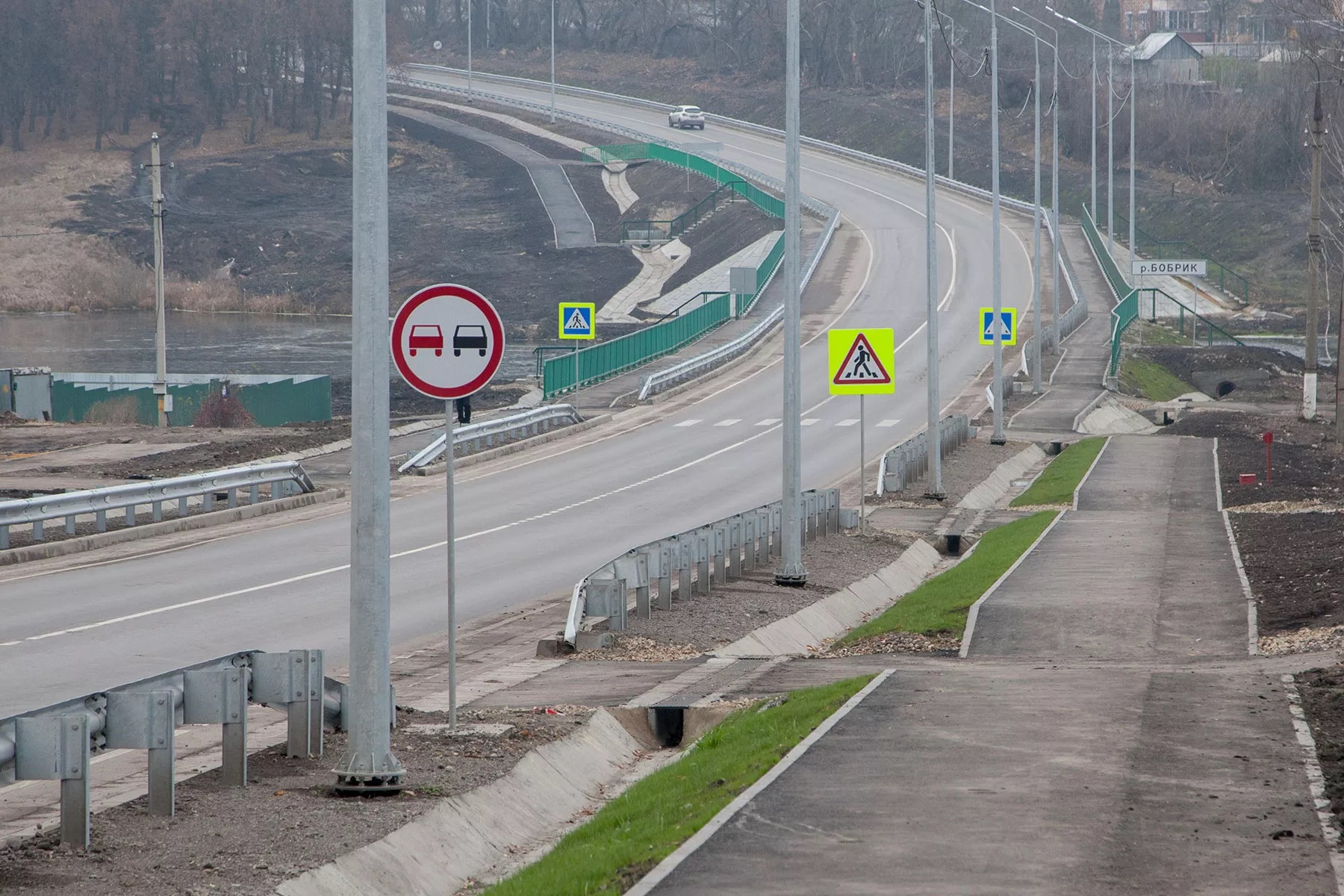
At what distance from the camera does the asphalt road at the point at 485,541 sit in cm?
1730

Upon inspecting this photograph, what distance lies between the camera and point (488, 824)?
1007cm

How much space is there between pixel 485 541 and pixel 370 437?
16.8m

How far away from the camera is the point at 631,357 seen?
56125mm

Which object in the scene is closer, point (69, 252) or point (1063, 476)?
point (1063, 476)

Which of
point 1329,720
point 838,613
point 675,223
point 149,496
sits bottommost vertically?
point 838,613

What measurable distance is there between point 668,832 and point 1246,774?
11.4 ft

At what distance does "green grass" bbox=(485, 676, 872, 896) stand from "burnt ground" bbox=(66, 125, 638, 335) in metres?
66.1

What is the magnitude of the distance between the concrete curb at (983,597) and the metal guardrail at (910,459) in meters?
6.39

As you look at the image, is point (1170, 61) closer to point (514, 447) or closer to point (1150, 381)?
point (1150, 381)

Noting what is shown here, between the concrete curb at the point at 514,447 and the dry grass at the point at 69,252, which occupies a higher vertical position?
the dry grass at the point at 69,252

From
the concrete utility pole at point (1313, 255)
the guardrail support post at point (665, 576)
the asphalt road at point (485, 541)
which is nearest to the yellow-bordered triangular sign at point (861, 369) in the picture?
the asphalt road at point (485, 541)

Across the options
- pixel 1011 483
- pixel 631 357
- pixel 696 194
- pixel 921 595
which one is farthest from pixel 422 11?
pixel 921 595

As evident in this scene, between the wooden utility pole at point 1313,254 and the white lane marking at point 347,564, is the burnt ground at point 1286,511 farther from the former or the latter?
the white lane marking at point 347,564

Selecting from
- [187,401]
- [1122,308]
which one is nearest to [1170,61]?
[1122,308]
